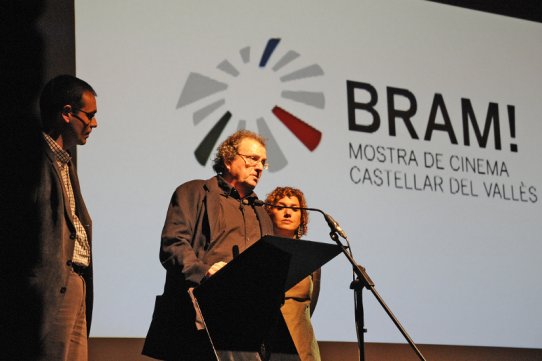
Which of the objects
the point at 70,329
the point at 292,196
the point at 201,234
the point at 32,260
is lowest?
the point at 70,329

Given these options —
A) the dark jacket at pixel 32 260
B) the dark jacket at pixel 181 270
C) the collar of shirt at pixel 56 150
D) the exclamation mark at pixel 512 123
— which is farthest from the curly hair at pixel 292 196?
the exclamation mark at pixel 512 123

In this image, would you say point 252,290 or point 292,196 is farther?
point 292,196

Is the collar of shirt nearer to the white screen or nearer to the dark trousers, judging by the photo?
the dark trousers

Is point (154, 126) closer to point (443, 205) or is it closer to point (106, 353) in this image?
point (106, 353)

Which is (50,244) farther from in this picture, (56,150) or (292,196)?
(292,196)

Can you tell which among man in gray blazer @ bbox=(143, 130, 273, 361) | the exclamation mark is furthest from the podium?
the exclamation mark

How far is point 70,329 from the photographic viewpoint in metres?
3.10

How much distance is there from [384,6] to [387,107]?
2.11ft

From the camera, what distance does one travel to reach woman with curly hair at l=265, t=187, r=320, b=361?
393cm

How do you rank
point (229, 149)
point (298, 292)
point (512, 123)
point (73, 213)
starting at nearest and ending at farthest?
1. point (73, 213)
2. point (229, 149)
3. point (298, 292)
4. point (512, 123)

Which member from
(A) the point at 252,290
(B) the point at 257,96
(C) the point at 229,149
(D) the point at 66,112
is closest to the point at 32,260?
(D) the point at 66,112

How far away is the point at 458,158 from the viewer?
17.2ft

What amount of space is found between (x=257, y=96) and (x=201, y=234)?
152 centimetres

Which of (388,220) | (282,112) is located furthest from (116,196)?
(388,220)
